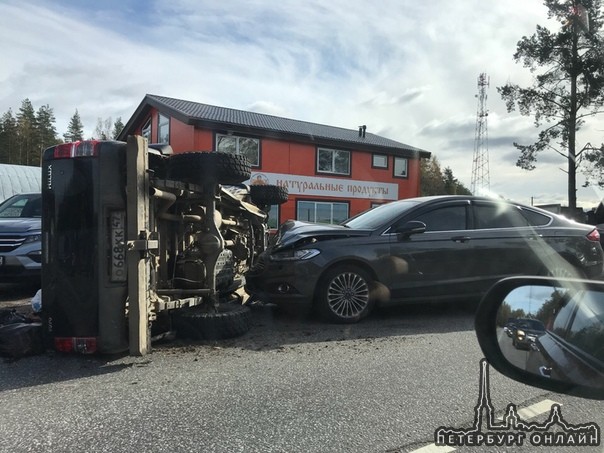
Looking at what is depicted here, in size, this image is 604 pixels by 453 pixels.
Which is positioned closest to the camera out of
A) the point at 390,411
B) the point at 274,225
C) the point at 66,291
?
the point at 390,411

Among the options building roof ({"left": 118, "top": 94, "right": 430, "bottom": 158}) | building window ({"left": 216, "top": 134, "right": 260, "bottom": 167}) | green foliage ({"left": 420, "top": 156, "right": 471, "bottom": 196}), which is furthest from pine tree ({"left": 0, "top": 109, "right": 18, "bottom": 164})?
green foliage ({"left": 420, "top": 156, "right": 471, "bottom": 196})

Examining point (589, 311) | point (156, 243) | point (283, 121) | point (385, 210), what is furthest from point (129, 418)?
point (283, 121)

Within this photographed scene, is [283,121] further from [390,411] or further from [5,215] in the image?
[390,411]

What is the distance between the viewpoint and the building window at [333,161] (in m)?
22.4

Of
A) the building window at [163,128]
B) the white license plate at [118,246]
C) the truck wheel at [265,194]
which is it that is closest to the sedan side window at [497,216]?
the truck wheel at [265,194]

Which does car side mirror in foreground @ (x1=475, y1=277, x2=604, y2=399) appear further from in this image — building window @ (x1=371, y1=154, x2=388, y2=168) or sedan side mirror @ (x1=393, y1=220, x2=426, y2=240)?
building window @ (x1=371, y1=154, x2=388, y2=168)

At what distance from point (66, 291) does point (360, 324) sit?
326 centimetres

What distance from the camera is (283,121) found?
24.6m

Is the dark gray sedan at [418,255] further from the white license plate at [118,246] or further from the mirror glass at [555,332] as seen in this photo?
the mirror glass at [555,332]

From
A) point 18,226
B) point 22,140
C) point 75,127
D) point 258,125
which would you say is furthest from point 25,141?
point 18,226

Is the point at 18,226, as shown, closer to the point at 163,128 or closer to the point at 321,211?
the point at 163,128

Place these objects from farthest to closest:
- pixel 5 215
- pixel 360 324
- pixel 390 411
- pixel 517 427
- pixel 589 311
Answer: pixel 5 215
pixel 360 324
pixel 390 411
pixel 517 427
pixel 589 311

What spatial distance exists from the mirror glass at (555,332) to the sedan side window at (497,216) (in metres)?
4.77

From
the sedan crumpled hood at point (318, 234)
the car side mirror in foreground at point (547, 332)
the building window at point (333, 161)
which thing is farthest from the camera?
the building window at point (333, 161)
